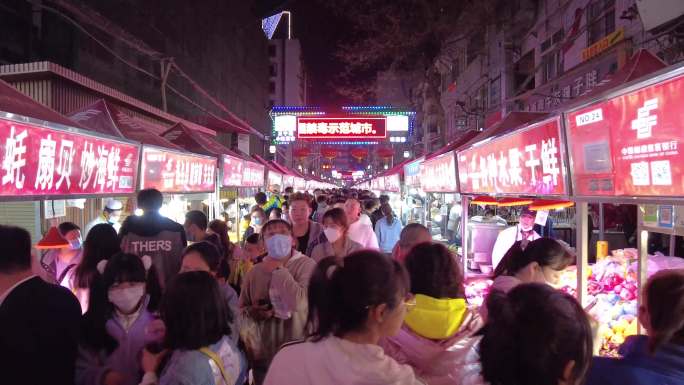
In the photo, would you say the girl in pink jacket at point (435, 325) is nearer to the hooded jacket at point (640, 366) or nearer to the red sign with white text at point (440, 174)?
the hooded jacket at point (640, 366)

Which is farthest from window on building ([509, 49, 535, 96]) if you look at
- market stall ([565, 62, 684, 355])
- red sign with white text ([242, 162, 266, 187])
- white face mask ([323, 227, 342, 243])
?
market stall ([565, 62, 684, 355])

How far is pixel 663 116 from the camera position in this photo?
2328mm

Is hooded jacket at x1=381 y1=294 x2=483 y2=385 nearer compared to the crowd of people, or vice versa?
the crowd of people

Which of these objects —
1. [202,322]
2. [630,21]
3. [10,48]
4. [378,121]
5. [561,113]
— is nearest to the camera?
[202,322]

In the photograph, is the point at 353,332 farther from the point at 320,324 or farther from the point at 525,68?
the point at 525,68

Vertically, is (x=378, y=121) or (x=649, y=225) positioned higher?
(x=378, y=121)

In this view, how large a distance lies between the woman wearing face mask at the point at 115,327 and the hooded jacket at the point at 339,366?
137 cm

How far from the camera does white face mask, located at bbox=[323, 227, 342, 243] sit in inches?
213

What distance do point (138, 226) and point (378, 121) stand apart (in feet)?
47.9

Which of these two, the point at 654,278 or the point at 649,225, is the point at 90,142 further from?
the point at 649,225

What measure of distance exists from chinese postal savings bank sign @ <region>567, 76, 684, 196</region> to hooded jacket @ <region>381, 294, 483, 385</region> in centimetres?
118

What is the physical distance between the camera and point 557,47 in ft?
36.3

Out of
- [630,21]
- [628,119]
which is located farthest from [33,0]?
[630,21]

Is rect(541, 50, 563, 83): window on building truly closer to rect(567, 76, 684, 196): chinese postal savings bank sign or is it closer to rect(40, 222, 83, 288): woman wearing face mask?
rect(567, 76, 684, 196): chinese postal savings bank sign
